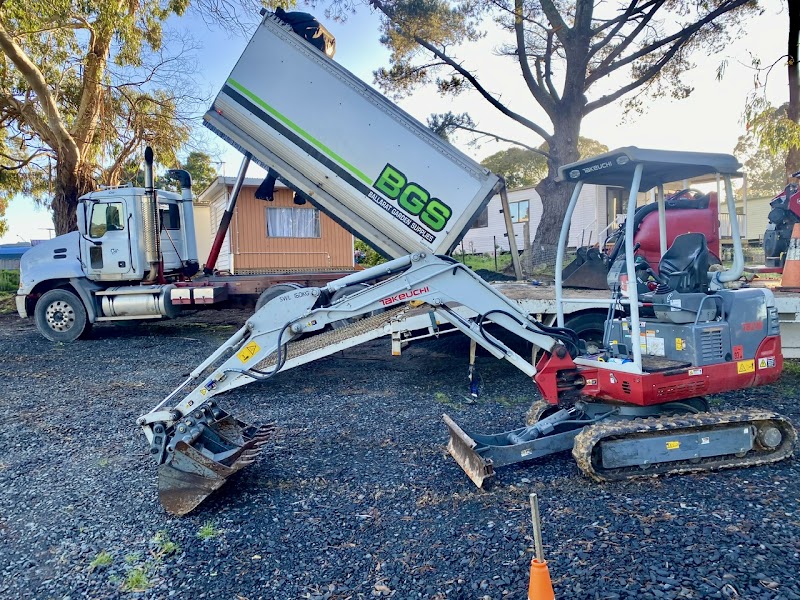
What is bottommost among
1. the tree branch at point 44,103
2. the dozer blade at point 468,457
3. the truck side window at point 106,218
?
the dozer blade at point 468,457

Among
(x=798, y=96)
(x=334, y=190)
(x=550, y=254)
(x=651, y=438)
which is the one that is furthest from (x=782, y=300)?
(x=798, y=96)

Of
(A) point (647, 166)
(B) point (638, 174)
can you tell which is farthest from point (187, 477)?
A: (A) point (647, 166)

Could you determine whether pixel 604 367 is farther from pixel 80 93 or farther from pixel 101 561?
pixel 80 93

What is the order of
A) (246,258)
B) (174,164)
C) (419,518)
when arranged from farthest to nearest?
1. (174,164)
2. (246,258)
3. (419,518)

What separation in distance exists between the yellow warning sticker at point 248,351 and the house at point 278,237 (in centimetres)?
1231

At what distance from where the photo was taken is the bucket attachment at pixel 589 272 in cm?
962

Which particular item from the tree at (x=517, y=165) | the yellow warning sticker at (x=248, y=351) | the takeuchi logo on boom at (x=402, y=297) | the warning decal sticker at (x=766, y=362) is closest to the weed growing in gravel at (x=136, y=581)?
the yellow warning sticker at (x=248, y=351)

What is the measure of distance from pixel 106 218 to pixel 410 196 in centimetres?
690

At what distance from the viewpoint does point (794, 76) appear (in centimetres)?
1437

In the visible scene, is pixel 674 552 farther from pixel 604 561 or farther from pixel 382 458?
pixel 382 458

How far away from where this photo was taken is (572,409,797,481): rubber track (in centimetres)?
424

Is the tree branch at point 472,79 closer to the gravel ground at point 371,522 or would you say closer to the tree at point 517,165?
the gravel ground at point 371,522

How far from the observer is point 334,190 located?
7695 mm

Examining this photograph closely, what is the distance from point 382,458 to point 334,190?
3.91 metres
